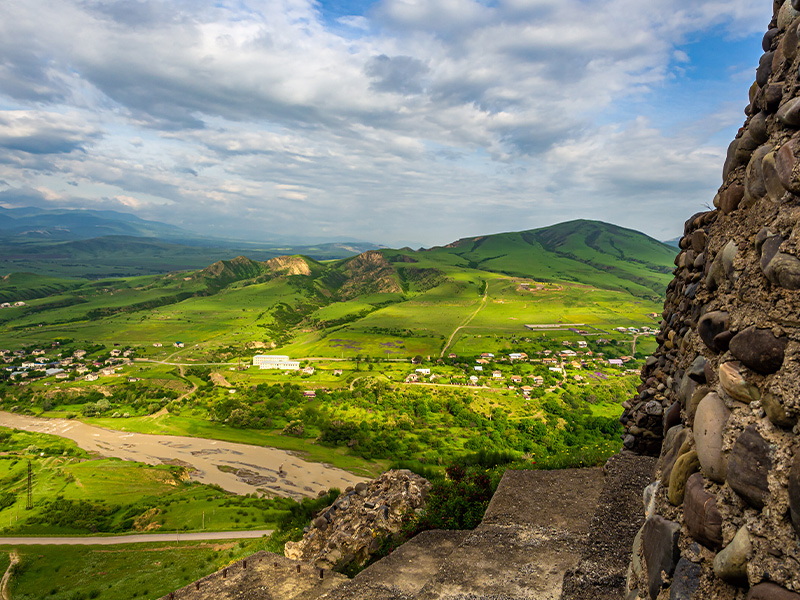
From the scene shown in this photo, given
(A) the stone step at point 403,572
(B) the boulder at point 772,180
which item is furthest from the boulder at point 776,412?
(A) the stone step at point 403,572

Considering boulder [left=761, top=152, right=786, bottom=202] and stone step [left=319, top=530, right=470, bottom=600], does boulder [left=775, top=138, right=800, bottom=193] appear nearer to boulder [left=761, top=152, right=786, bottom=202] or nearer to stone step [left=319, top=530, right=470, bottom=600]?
boulder [left=761, top=152, right=786, bottom=202]

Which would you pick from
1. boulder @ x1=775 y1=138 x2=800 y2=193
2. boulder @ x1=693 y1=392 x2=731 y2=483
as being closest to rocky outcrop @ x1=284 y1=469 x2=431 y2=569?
boulder @ x1=693 y1=392 x2=731 y2=483

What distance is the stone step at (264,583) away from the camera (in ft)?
34.4

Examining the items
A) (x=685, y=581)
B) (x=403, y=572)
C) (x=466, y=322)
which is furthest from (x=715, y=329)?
(x=466, y=322)

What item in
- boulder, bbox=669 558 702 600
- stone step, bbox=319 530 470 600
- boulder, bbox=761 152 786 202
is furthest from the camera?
stone step, bbox=319 530 470 600

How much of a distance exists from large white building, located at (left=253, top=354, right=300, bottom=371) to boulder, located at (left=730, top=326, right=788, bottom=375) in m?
113

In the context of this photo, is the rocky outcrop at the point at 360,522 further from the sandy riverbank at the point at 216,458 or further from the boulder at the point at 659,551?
the sandy riverbank at the point at 216,458

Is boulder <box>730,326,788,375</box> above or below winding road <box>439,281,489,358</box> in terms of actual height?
above

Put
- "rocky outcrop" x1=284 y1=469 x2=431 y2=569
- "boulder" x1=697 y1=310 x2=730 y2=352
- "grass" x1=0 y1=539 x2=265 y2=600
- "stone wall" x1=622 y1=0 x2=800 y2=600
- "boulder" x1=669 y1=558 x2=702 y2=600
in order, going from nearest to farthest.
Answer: "stone wall" x1=622 y1=0 x2=800 y2=600 → "boulder" x1=669 y1=558 x2=702 y2=600 → "boulder" x1=697 y1=310 x2=730 y2=352 → "rocky outcrop" x1=284 y1=469 x2=431 y2=569 → "grass" x1=0 y1=539 x2=265 y2=600

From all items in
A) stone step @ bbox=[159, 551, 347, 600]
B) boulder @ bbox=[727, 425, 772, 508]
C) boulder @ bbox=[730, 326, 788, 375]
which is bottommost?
stone step @ bbox=[159, 551, 347, 600]

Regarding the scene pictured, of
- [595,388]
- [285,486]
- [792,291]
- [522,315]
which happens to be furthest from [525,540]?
[522,315]

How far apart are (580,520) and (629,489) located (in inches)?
65.6

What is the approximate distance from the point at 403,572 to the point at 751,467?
28.6ft

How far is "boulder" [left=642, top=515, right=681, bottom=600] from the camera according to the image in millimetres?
3180
